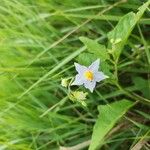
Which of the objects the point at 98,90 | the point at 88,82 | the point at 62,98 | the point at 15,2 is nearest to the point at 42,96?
the point at 62,98

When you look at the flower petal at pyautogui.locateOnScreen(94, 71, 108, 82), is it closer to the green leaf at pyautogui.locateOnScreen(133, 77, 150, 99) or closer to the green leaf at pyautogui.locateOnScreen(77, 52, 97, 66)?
the green leaf at pyautogui.locateOnScreen(77, 52, 97, 66)

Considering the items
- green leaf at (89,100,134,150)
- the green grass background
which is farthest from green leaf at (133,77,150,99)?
green leaf at (89,100,134,150)

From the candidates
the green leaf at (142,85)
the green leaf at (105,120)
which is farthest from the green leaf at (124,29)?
the green leaf at (142,85)

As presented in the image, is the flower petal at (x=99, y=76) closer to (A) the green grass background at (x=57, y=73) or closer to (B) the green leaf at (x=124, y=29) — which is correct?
(B) the green leaf at (x=124, y=29)

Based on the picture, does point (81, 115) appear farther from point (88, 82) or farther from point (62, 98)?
point (88, 82)

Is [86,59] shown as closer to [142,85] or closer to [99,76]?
[99,76]

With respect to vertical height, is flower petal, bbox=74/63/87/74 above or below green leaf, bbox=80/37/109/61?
below

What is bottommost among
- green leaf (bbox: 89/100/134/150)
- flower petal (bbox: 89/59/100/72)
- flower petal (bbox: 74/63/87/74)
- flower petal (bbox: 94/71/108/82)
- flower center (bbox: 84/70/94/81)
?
green leaf (bbox: 89/100/134/150)

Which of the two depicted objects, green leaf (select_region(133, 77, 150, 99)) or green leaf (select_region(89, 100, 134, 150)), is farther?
green leaf (select_region(133, 77, 150, 99))
